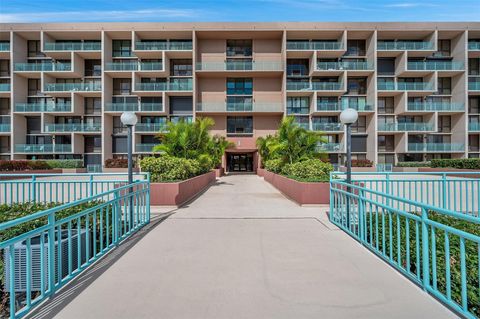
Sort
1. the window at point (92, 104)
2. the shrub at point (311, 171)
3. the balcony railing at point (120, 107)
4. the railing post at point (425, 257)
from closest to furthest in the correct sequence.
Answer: the railing post at point (425, 257) < the shrub at point (311, 171) < the balcony railing at point (120, 107) < the window at point (92, 104)

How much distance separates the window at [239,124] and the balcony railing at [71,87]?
55.2ft

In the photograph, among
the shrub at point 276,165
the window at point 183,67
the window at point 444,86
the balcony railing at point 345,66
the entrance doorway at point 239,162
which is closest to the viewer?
the shrub at point 276,165

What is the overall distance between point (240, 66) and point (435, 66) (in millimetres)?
24090

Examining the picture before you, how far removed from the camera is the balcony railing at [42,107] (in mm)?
35938

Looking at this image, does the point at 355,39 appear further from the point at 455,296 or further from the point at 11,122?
the point at 11,122

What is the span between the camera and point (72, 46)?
36.3 meters

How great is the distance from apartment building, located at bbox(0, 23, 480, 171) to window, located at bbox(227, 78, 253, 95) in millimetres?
132

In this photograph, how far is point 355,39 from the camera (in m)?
38.4

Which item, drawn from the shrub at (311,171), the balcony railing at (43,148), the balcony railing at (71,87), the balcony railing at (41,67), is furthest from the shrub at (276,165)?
the balcony railing at (41,67)

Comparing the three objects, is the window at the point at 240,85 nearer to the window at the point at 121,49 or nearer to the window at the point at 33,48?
the window at the point at 121,49

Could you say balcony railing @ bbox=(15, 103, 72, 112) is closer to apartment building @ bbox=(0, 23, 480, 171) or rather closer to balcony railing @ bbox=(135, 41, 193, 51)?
apartment building @ bbox=(0, 23, 480, 171)

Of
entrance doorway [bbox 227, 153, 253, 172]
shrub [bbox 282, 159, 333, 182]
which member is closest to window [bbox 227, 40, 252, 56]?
entrance doorway [bbox 227, 153, 253, 172]

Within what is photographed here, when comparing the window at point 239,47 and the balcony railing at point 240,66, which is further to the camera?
the window at point 239,47

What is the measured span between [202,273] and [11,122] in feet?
137
